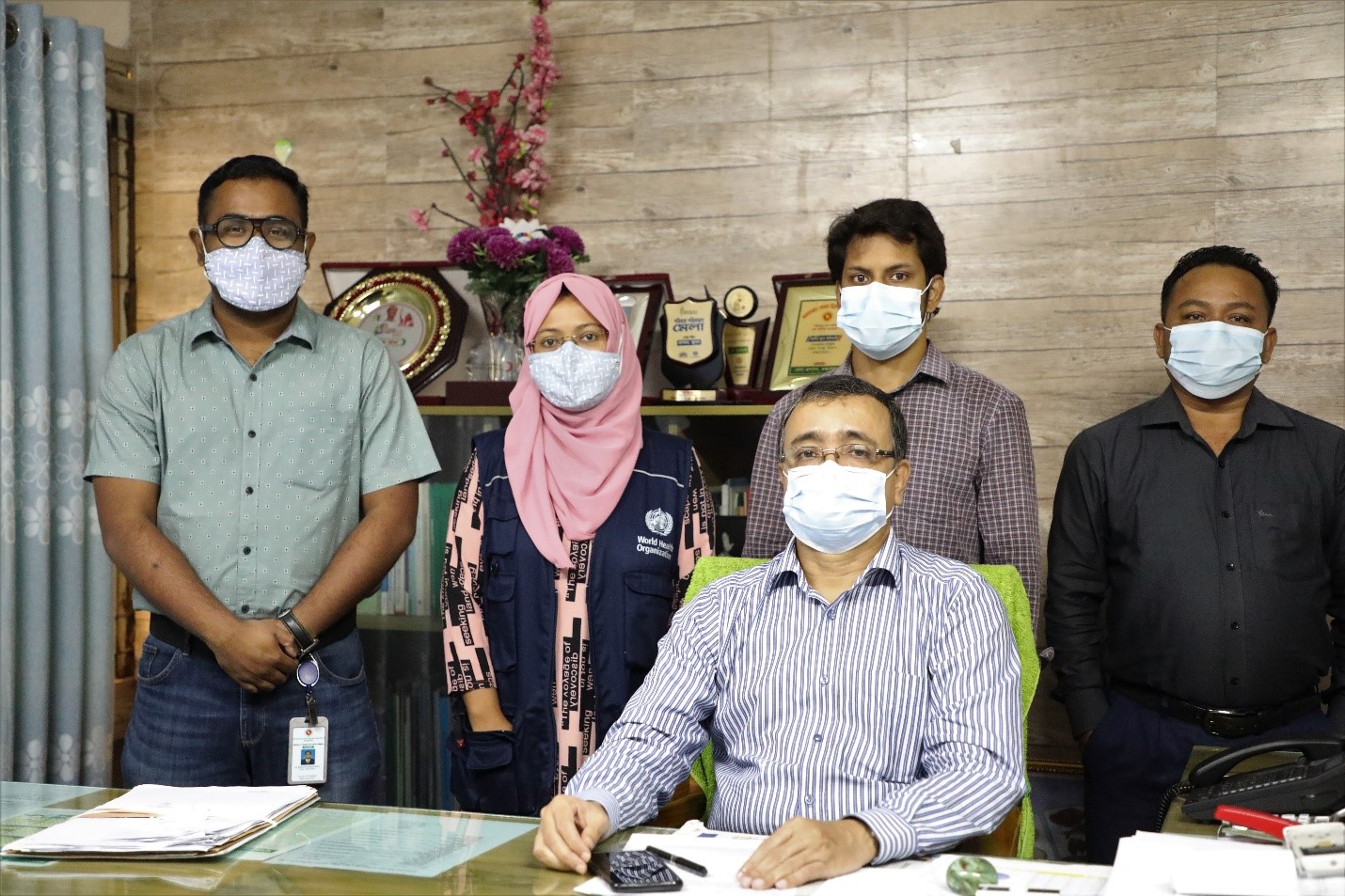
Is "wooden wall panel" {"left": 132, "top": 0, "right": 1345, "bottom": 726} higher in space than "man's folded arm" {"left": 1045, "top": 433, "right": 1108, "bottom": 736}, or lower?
higher

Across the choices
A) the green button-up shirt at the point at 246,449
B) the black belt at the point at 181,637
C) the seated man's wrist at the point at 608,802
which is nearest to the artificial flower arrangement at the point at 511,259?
the green button-up shirt at the point at 246,449

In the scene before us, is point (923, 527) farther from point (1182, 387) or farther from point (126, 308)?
point (126, 308)

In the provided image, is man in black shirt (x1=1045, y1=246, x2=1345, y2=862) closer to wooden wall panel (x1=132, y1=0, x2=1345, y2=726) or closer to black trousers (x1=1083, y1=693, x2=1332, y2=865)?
black trousers (x1=1083, y1=693, x2=1332, y2=865)

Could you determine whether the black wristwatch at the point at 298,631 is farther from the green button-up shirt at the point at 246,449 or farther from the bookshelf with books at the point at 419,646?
the bookshelf with books at the point at 419,646

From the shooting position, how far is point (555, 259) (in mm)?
3359

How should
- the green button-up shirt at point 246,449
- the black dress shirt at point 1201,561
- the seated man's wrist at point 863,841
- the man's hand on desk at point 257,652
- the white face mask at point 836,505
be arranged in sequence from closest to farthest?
the seated man's wrist at point 863,841 < the white face mask at point 836,505 < the man's hand on desk at point 257,652 < the green button-up shirt at point 246,449 < the black dress shirt at point 1201,561

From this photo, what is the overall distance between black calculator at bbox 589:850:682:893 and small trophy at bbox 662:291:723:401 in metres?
1.81

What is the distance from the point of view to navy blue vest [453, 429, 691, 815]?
2525 mm

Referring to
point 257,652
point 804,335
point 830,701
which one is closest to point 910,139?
point 804,335

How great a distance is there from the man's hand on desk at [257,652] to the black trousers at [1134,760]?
1.59 meters

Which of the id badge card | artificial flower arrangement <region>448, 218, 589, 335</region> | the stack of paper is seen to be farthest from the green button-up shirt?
artificial flower arrangement <region>448, 218, 589, 335</region>

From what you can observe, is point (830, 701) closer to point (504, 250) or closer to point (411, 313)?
point (504, 250)

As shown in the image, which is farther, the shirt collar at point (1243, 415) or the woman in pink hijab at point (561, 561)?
the shirt collar at point (1243, 415)

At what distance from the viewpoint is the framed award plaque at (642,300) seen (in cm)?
346
